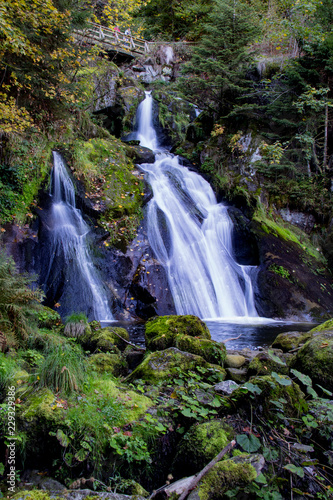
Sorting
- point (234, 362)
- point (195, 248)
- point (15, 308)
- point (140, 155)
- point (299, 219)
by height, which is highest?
point (140, 155)

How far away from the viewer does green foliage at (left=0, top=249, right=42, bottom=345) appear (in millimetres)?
3408

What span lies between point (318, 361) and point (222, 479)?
5.79 feet

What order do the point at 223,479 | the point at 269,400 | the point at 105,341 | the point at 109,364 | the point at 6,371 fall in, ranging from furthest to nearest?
the point at 105,341 < the point at 109,364 < the point at 6,371 < the point at 269,400 < the point at 223,479

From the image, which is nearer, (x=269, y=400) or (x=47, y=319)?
(x=269, y=400)

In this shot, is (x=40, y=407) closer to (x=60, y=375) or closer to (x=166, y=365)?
(x=60, y=375)

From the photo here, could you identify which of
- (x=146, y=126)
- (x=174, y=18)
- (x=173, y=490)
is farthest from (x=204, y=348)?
(x=174, y=18)

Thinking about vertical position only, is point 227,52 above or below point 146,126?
above

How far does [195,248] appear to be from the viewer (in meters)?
10.4

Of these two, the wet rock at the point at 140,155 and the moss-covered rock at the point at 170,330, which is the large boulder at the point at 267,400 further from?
the wet rock at the point at 140,155

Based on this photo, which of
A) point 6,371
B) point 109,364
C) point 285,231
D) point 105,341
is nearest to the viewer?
point 6,371

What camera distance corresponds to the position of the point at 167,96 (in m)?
19.6

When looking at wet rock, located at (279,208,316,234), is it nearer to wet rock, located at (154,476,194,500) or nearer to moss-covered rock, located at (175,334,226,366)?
moss-covered rock, located at (175,334,226,366)

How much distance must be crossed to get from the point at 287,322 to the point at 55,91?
34.1ft

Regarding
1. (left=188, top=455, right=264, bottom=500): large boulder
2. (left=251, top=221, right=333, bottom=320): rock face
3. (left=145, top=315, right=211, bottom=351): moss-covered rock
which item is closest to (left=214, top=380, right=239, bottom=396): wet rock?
(left=188, top=455, right=264, bottom=500): large boulder
